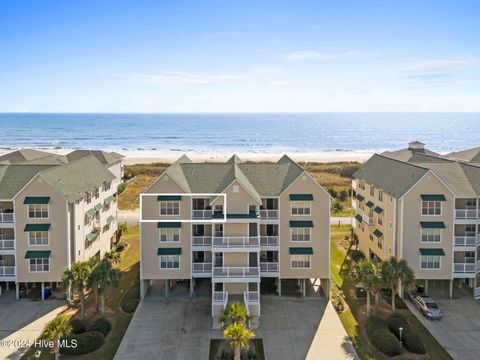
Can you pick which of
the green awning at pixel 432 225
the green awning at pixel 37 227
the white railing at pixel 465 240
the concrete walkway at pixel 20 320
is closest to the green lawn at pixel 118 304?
the concrete walkway at pixel 20 320

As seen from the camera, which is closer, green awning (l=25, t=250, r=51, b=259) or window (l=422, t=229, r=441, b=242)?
green awning (l=25, t=250, r=51, b=259)

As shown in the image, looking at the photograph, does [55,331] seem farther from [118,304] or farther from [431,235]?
[431,235]

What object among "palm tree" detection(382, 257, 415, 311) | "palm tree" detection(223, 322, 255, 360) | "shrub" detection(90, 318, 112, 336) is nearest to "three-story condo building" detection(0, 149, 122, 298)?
"shrub" detection(90, 318, 112, 336)

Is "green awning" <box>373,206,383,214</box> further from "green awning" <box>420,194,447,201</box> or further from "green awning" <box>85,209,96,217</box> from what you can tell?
"green awning" <box>85,209,96,217</box>

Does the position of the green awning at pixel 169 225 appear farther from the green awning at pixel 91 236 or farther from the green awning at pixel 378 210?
the green awning at pixel 378 210

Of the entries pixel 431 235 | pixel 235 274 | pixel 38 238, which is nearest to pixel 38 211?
pixel 38 238
